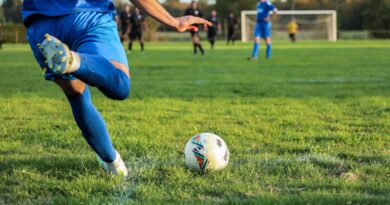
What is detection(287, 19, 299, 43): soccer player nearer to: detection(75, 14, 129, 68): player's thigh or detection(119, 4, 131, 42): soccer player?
detection(119, 4, 131, 42): soccer player

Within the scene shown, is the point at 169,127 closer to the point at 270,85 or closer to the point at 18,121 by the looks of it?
the point at 18,121

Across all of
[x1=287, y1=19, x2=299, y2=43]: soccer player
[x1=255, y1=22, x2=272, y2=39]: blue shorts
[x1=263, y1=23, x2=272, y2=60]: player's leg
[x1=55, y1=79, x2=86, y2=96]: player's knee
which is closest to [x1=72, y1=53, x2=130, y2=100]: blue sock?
[x1=55, y1=79, x2=86, y2=96]: player's knee

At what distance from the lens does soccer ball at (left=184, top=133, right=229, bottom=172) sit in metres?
3.47

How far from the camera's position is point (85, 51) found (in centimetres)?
294

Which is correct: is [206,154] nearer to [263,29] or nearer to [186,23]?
[186,23]

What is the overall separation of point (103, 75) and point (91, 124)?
470 mm

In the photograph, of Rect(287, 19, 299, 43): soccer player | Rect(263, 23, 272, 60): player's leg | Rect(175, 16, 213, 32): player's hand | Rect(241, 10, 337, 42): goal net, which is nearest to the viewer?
Rect(175, 16, 213, 32): player's hand

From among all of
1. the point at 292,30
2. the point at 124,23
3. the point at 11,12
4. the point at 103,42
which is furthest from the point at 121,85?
the point at 11,12

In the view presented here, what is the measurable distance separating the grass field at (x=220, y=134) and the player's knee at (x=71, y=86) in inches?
20.3

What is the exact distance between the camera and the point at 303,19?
50031 millimetres

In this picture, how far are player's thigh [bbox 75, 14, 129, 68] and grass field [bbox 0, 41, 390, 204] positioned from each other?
28.8 inches

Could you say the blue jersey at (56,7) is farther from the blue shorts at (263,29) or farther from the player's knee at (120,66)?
the blue shorts at (263,29)

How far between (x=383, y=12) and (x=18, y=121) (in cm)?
5466

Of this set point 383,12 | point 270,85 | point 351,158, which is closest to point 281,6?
point 383,12
